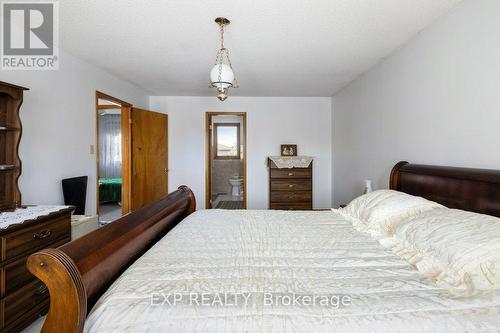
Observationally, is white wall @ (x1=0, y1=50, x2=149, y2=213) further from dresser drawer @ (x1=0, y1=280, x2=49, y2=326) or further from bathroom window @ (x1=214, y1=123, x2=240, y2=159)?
bathroom window @ (x1=214, y1=123, x2=240, y2=159)

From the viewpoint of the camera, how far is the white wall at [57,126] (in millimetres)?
2289

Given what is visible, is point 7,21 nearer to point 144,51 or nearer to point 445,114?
point 144,51

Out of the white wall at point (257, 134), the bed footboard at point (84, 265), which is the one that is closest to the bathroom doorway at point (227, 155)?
the white wall at point (257, 134)

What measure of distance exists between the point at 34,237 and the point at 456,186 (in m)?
2.88

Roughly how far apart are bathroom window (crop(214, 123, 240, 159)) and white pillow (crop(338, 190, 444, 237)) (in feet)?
17.6

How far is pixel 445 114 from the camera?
198 cm

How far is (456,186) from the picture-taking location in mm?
1705

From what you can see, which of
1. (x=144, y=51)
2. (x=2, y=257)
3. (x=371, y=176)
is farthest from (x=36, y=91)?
(x=371, y=176)

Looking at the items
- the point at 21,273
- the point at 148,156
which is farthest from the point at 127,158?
the point at 21,273

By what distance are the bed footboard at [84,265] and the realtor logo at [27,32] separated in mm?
1856

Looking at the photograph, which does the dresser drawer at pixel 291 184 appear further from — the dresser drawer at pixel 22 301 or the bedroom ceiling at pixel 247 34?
the dresser drawer at pixel 22 301

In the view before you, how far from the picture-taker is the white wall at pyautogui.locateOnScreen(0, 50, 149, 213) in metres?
2.29

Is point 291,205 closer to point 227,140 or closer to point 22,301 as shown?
point 227,140

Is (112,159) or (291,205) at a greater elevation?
(112,159)
